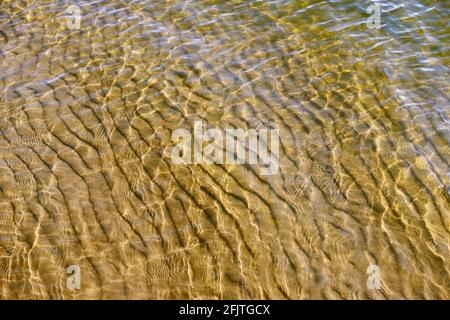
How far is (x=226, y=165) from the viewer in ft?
18.8

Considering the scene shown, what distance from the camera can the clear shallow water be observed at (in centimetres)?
462

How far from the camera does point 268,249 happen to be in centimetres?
479

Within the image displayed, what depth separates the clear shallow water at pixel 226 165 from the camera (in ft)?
15.1

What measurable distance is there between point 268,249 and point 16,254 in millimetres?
2770

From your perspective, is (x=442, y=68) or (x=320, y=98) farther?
(x=442, y=68)

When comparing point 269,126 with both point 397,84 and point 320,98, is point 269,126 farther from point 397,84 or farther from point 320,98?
point 397,84

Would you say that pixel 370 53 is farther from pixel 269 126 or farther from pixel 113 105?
pixel 113 105

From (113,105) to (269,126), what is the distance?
7.87ft

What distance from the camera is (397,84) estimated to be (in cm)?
691
